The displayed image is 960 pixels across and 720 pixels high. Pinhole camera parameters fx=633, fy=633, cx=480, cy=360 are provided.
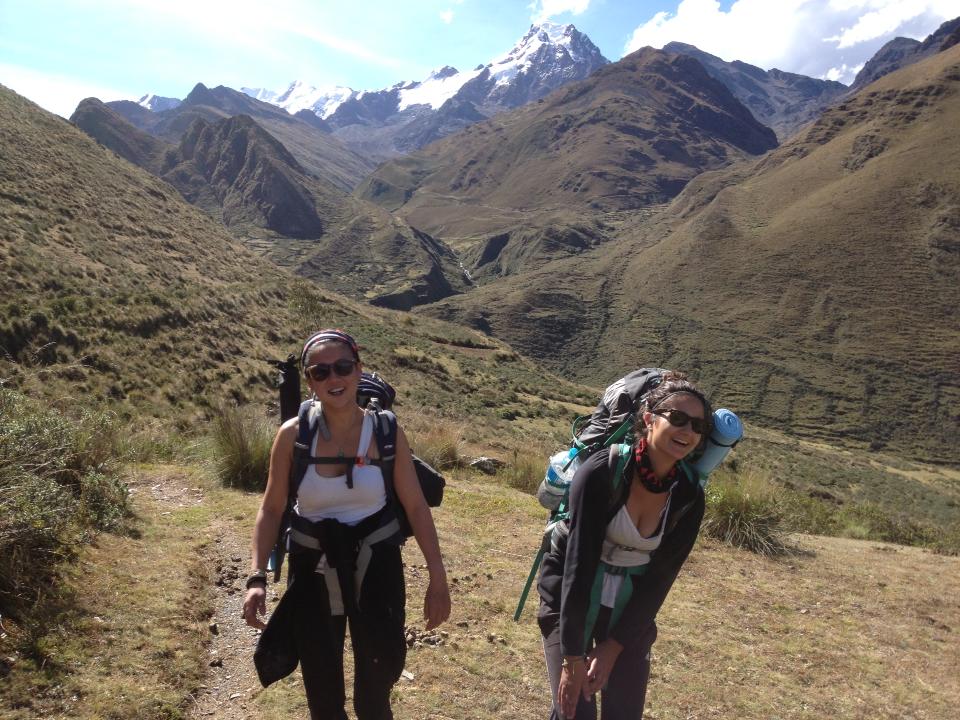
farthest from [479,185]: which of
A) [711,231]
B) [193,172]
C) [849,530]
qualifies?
[849,530]

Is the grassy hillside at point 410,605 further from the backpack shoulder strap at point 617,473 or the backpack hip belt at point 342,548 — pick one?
the backpack shoulder strap at point 617,473

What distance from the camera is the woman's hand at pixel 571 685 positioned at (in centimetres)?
235

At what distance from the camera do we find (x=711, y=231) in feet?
259

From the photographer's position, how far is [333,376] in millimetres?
2465

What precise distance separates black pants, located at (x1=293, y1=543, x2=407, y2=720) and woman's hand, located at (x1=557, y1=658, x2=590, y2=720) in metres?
0.65

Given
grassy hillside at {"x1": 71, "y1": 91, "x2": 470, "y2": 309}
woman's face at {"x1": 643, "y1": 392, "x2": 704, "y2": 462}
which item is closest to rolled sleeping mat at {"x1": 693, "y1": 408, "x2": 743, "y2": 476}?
woman's face at {"x1": 643, "y1": 392, "x2": 704, "y2": 462}

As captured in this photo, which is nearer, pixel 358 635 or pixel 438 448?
pixel 358 635

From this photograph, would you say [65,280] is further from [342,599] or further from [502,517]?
[342,599]

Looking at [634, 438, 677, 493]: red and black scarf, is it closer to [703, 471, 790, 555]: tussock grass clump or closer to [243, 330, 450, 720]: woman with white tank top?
[243, 330, 450, 720]: woman with white tank top

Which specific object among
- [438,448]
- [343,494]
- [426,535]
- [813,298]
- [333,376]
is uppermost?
[813,298]

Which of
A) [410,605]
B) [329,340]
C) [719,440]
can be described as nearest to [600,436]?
[719,440]

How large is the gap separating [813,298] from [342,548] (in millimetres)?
72242

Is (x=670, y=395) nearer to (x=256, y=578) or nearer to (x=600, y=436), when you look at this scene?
(x=600, y=436)

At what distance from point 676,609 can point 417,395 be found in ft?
53.7
